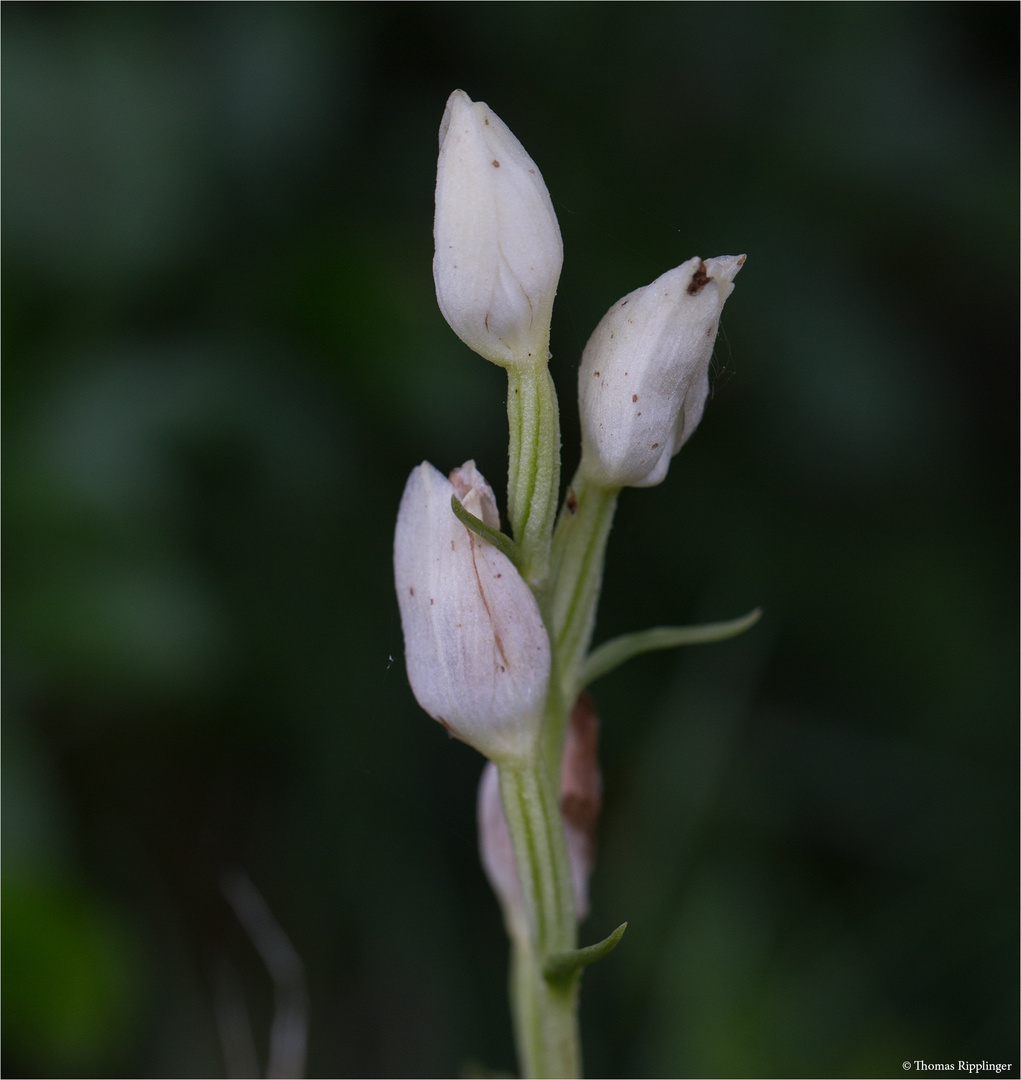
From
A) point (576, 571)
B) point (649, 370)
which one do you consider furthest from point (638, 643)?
point (649, 370)

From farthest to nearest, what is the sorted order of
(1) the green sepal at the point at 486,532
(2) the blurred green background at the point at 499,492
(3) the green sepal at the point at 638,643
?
(2) the blurred green background at the point at 499,492 → (3) the green sepal at the point at 638,643 → (1) the green sepal at the point at 486,532

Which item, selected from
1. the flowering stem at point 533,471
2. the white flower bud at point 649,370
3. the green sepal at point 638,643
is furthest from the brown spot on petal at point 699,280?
the green sepal at point 638,643

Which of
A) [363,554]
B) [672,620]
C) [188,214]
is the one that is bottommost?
[672,620]

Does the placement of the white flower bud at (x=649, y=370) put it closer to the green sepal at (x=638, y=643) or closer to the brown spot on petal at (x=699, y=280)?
the brown spot on petal at (x=699, y=280)

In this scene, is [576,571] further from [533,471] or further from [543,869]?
[543,869]

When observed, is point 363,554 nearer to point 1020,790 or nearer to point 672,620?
point 672,620

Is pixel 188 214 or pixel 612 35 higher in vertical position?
pixel 612 35

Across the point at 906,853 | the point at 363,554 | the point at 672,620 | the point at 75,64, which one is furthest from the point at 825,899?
the point at 75,64
